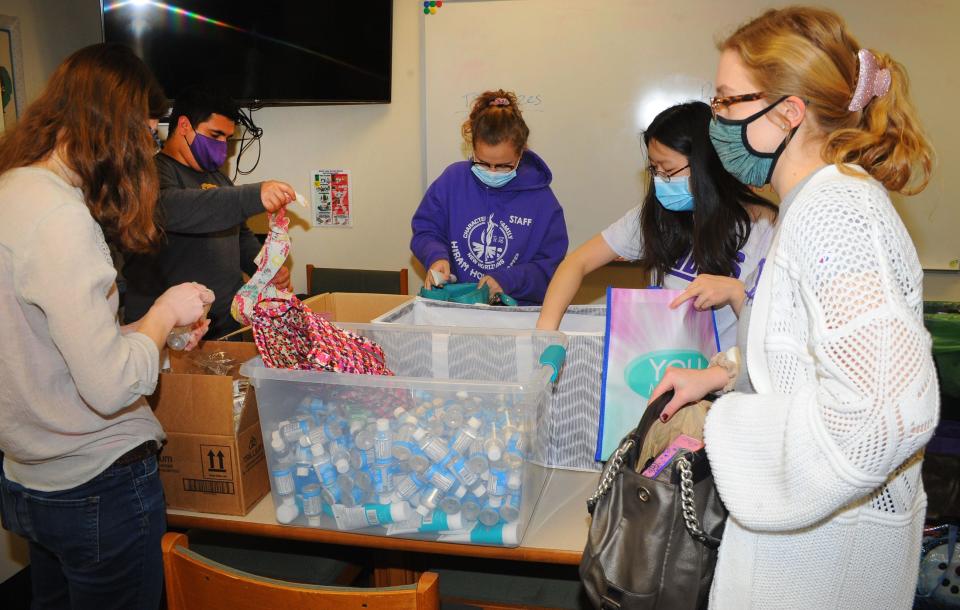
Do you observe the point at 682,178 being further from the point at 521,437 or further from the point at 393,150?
the point at 393,150

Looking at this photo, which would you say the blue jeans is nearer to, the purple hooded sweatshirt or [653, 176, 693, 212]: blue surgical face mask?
[653, 176, 693, 212]: blue surgical face mask

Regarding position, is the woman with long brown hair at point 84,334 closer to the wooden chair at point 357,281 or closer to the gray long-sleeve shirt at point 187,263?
the gray long-sleeve shirt at point 187,263

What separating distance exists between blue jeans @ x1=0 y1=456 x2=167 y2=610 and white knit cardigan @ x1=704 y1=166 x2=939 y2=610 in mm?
929

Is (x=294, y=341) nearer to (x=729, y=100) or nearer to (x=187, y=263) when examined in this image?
(x=729, y=100)

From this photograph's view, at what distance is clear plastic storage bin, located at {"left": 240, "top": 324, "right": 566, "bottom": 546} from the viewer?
113 centimetres

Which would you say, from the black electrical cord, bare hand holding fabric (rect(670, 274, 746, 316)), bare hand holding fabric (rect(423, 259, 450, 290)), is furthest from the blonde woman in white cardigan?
the black electrical cord

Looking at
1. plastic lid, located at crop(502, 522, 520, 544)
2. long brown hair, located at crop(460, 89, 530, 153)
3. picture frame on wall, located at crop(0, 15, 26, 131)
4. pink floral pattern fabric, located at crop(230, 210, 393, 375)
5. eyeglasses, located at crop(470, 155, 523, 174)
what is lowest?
plastic lid, located at crop(502, 522, 520, 544)

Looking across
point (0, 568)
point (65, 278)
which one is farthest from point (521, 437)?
point (0, 568)

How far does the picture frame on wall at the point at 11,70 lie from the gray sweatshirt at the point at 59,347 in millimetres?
2308

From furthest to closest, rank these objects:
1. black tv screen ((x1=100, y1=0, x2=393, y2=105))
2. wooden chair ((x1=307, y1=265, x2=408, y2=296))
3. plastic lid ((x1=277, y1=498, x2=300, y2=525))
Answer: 1. black tv screen ((x1=100, y1=0, x2=393, y2=105))
2. wooden chair ((x1=307, y1=265, x2=408, y2=296))
3. plastic lid ((x1=277, y1=498, x2=300, y2=525))

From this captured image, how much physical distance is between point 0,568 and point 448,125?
246 cm

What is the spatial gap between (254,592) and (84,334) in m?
0.44

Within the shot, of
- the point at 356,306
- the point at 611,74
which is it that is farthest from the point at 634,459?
the point at 611,74

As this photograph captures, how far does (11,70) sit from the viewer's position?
2.93 meters
